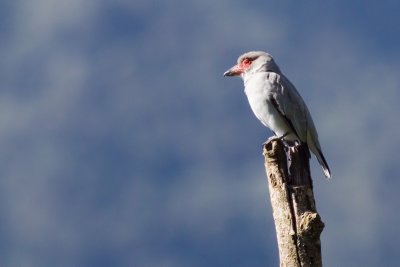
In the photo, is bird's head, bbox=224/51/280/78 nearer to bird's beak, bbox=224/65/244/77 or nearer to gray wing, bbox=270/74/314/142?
bird's beak, bbox=224/65/244/77

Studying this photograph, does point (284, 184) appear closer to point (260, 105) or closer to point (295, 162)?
point (295, 162)

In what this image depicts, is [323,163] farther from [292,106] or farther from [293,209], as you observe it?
[293,209]

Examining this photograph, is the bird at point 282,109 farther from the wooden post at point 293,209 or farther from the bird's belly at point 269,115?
the wooden post at point 293,209

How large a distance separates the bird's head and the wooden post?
4.65 m

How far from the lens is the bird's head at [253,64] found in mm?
12906

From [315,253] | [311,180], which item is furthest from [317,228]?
[311,180]

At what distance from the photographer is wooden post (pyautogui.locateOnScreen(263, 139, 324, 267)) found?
7.40m

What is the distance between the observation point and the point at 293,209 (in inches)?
301

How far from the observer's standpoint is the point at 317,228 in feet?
24.3

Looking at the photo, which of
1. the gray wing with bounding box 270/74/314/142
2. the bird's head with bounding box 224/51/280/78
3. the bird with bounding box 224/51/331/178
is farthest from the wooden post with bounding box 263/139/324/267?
the bird's head with bounding box 224/51/280/78

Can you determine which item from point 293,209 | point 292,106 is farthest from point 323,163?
point 293,209

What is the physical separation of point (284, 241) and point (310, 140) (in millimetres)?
4168

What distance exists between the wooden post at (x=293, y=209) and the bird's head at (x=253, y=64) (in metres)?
4.65

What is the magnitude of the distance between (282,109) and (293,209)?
14.2 ft
